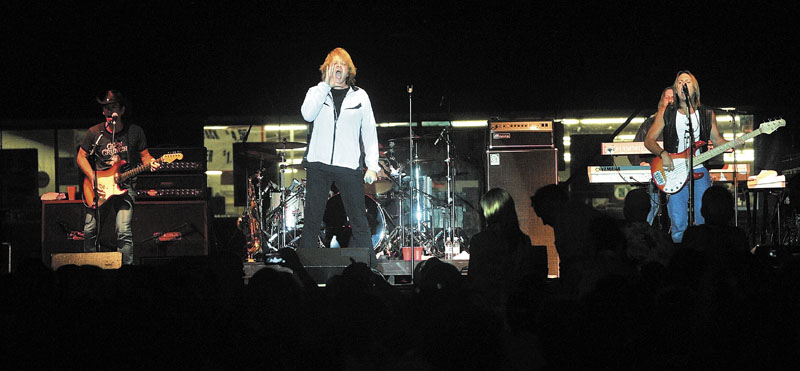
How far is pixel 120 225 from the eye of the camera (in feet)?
24.2

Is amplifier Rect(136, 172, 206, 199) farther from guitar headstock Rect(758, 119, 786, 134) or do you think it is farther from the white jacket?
guitar headstock Rect(758, 119, 786, 134)

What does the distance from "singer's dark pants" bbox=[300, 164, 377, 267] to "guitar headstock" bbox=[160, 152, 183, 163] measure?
2959mm

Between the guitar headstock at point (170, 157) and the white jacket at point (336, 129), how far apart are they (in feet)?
9.59

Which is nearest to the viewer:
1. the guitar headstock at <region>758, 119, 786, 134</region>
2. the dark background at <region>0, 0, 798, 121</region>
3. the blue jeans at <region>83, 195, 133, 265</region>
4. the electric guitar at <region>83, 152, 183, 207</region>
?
the guitar headstock at <region>758, 119, 786, 134</region>

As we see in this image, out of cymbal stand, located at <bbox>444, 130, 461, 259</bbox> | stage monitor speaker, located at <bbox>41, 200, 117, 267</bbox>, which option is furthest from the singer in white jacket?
stage monitor speaker, located at <bbox>41, 200, 117, 267</bbox>

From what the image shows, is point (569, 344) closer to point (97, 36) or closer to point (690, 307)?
point (690, 307)

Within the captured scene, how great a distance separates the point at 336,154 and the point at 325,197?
380 millimetres

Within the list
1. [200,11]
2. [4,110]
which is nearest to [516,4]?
[200,11]

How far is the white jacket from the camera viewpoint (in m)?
5.98

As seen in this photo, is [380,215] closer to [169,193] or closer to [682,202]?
[169,193]

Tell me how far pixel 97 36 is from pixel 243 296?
7.13 meters

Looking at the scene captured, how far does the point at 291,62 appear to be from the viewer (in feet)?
33.3

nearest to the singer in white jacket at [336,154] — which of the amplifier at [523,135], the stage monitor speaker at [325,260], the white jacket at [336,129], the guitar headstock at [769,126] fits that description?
the white jacket at [336,129]

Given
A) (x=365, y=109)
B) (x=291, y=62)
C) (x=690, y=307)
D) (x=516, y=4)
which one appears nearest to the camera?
(x=690, y=307)
